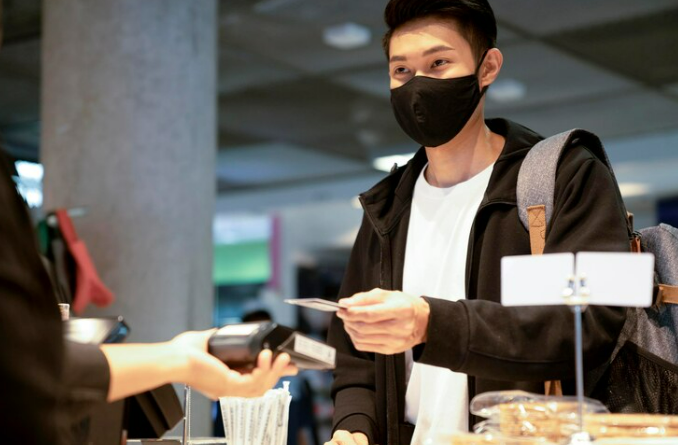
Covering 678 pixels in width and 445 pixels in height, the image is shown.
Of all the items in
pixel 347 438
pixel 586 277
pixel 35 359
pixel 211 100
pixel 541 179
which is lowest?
pixel 347 438

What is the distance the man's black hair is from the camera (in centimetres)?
239

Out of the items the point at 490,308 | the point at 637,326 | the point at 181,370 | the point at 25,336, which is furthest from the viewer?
the point at 637,326

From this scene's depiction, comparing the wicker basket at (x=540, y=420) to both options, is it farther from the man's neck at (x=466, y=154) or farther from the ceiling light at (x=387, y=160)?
the ceiling light at (x=387, y=160)

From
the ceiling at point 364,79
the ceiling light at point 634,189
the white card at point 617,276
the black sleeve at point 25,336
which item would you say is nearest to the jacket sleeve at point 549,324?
the white card at point 617,276

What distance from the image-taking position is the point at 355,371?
255 cm

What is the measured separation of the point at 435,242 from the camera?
7.97ft

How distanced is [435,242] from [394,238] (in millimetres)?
138

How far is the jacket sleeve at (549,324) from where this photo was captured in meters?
1.86

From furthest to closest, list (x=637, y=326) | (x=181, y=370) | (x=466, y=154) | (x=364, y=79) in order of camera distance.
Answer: (x=364, y=79)
(x=466, y=154)
(x=637, y=326)
(x=181, y=370)

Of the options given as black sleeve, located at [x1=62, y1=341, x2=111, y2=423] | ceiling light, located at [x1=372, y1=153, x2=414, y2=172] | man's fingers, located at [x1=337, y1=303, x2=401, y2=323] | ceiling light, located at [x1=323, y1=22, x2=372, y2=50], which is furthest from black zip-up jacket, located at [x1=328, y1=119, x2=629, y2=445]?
ceiling light, located at [x1=372, y1=153, x2=414, y2=172]

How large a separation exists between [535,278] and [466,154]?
936 mm

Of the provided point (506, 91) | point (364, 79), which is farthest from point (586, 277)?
point (506, 91)

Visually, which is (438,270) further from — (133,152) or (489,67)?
(133,152)

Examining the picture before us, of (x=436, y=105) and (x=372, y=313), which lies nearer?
(x=372, y=313)
